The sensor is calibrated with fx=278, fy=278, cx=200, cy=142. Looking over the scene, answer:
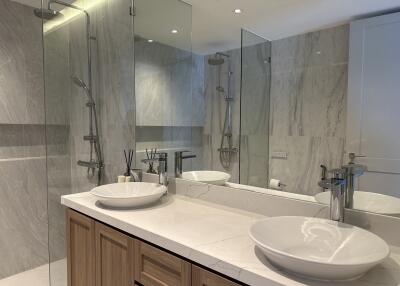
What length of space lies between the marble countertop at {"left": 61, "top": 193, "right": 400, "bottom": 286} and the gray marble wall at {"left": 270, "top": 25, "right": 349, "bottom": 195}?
1.06 feet

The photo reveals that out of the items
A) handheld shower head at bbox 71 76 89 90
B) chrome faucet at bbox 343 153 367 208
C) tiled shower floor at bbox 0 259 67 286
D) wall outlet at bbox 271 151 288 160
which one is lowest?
tiled shower floor at bbox 0 259 67 286

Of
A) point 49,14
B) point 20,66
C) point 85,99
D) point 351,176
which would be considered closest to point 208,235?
point 351,176

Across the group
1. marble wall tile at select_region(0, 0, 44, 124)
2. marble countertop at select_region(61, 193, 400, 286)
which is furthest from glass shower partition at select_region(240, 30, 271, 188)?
marble wall tile at select_region(0, 0, 44, 124)

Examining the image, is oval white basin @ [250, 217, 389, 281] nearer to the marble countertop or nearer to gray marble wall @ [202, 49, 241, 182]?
the marble countertop

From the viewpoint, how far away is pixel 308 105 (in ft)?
4.30

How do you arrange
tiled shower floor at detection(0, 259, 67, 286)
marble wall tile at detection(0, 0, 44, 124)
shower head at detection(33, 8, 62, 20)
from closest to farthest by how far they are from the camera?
tiled shower floor at detection(0, 259, 67, 286), shower head at detection(33, 8, 62, 20), marble wall tile at detection(0, 0, 44, 124)

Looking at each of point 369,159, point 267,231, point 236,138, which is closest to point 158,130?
point 236,138

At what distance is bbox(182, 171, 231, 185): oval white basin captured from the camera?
5.35ft

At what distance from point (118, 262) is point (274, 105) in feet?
3.63

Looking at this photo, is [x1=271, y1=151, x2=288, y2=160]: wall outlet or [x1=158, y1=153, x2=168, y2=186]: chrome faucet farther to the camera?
[x1=158, y1=153, x2=168, y2=186]: chrome faucet

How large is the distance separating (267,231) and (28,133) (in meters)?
2.47

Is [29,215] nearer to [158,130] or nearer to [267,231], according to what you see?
[158,130]

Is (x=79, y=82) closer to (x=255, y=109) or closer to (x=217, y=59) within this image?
(x=217, y=59)

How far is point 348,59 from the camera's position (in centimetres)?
119
